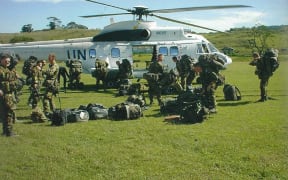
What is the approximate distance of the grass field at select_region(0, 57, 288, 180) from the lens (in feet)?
17.5

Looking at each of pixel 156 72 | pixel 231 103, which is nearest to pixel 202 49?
pixel 231 103

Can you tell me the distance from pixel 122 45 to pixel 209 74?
26.3 ft

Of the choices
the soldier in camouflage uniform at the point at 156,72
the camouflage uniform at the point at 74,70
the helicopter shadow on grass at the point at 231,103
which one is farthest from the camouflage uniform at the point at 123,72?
the helicopter shadow on grass at the point at 231,103

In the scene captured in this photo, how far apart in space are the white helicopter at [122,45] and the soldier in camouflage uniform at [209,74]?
7268mm

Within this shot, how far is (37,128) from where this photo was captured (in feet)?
28.0

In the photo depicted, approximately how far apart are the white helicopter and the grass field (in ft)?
25.3

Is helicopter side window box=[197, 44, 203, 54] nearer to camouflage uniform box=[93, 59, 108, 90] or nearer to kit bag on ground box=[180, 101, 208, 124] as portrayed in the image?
camouflage uniform box=[93, 59, 108, 90]

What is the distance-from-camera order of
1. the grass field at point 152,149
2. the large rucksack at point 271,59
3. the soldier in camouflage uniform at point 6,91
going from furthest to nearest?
the large rucksack at point 271,59, the soldier in camouflage uniform at point 6,91, the grass field at point 152,149

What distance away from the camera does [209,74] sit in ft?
32.2

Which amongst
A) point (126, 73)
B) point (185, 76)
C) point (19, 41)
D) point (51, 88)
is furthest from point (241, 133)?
point (19, 41)

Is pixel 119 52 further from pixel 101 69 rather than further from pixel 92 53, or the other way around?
pixel 101 69

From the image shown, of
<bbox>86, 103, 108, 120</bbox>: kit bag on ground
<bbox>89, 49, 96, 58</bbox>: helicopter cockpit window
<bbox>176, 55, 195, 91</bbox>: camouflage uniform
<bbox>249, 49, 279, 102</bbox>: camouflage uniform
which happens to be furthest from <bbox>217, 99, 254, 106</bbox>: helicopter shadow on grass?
<bbox>89, 49, 96, 58</bbox>: helicopter cockpit window

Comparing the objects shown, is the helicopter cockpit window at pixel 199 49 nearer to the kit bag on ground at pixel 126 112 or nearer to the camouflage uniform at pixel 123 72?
the camouflage uniform at pixel 123 72

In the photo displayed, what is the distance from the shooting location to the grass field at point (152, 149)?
5324 millimetres
